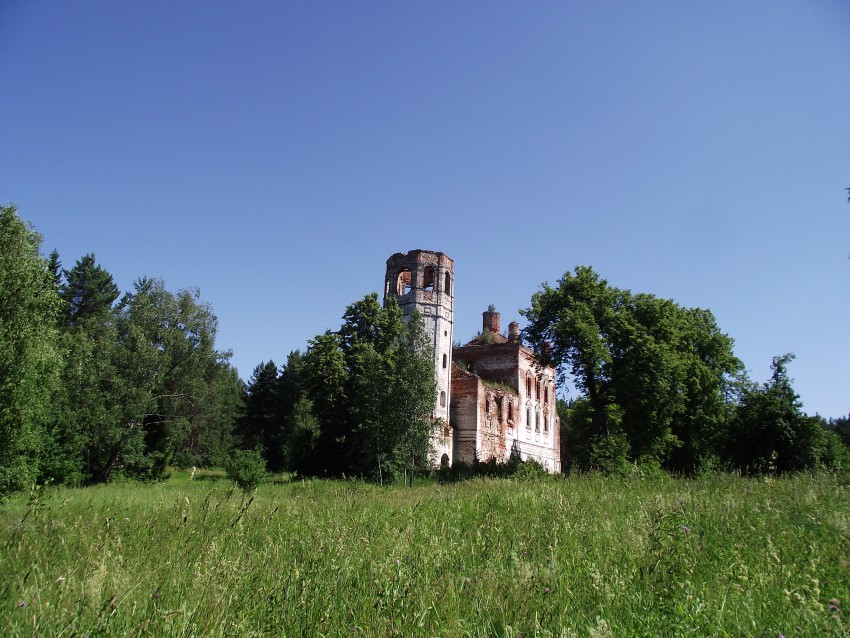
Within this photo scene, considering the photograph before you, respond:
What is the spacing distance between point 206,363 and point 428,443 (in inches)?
771

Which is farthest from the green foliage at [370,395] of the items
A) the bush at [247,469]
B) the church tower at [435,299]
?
the bush at [247,469]

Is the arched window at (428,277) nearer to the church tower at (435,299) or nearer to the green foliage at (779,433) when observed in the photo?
the church tower at (435,299)

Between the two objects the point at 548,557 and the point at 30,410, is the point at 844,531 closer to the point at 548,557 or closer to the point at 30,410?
the point at 548,557

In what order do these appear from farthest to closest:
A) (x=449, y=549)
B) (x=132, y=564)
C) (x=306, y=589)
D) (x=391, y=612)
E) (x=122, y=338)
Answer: (x=122, y=338)
(x=449, y=549)
(x=132, y=564)
(x=306, y=589)
(x=391, y=612)

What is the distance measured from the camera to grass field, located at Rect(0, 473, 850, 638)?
3211 mm

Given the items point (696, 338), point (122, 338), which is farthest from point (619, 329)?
point (122, 338)

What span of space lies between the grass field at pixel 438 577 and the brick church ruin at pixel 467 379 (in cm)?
2455

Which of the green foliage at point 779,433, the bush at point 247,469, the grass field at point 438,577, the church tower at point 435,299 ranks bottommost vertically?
the grass field at point 438,577

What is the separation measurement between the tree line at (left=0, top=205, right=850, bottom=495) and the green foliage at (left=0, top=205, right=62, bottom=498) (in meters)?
0.12

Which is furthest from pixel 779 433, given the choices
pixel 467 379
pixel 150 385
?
pixel 150 385

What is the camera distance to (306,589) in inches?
150

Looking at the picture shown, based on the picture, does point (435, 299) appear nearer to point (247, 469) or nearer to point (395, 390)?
point (395, 390)

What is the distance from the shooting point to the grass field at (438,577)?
3211 mm

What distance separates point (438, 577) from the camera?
4.20m
